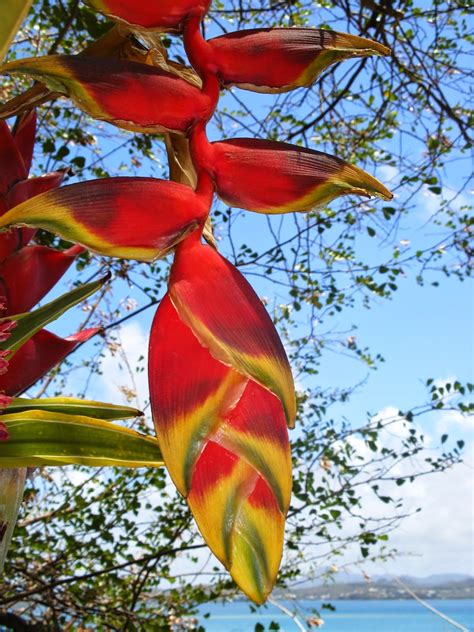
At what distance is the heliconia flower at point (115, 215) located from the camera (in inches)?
9.7

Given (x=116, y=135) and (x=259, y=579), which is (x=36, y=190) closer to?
(x=259, y=579)

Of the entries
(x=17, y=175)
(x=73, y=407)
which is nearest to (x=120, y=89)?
(x=17, y=175)

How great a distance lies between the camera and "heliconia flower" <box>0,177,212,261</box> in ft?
0.81

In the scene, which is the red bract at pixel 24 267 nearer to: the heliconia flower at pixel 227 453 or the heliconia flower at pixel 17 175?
the heliconia flower at pixel 17 175

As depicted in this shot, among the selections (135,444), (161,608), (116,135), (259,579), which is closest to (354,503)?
(161,608)

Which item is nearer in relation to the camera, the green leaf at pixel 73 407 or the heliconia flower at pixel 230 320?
the heliconia flower at pixel 230 320

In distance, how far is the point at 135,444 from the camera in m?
0.44

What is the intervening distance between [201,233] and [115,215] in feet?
0.13

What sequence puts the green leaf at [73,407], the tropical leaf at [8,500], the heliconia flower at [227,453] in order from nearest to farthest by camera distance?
1. the heliconia flower at [227,453]
2. the tropical leaf at [8,500]
3. the green leaf at [73,407]

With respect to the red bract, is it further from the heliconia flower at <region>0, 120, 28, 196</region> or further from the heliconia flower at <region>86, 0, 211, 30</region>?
the heliconia flower at <region>86, 0, 211, 30</region>

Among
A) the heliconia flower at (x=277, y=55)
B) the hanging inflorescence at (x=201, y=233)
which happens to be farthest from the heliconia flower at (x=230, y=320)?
the heliconia flower at (x=277, y=55)

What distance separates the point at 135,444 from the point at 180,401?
0.22 meters

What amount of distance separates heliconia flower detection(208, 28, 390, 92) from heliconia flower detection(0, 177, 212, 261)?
0.08 metres

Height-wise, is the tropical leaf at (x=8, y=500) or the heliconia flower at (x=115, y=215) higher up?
the heliconia flower at (x=115, y=215)
